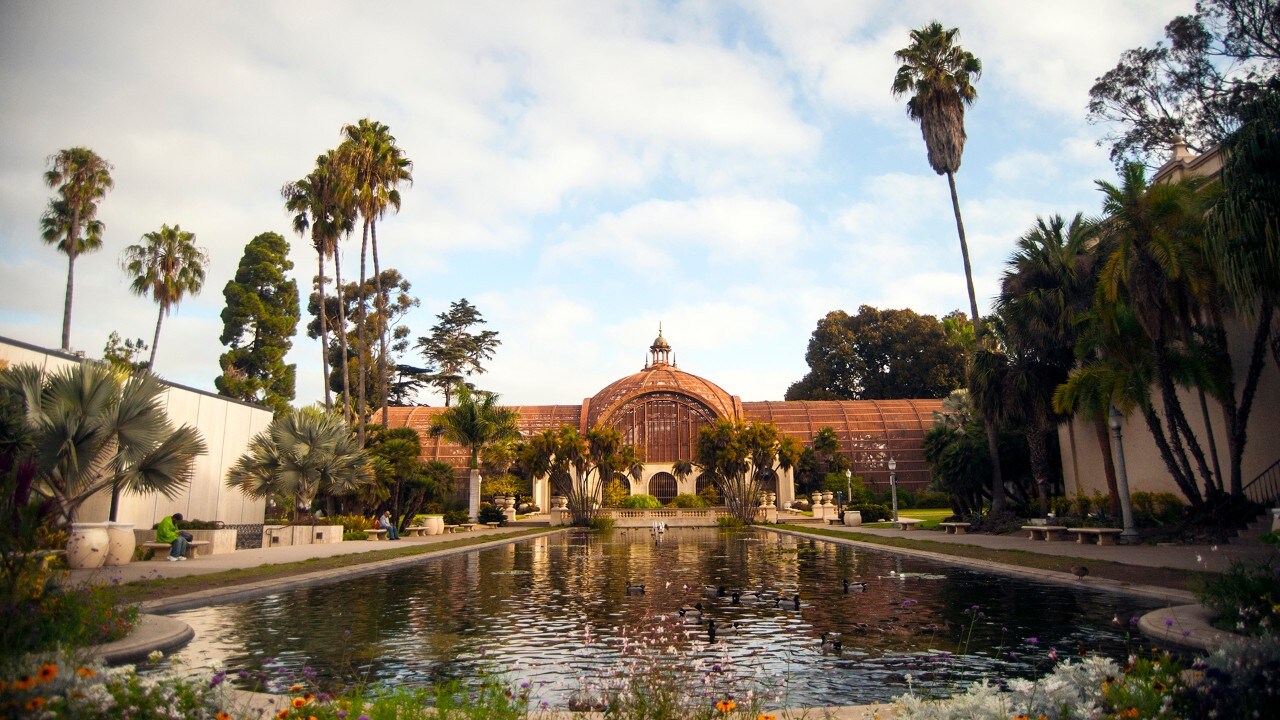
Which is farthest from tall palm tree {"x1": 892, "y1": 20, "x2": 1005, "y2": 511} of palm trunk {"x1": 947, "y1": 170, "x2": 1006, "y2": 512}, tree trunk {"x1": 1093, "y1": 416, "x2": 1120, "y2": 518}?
tree trunk {"x1": 1093, "y1": 416, "x2": 1120, "y2": 518}

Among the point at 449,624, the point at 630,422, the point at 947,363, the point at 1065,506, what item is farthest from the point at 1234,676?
the point at 947,363

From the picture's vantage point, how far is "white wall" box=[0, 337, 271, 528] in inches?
930

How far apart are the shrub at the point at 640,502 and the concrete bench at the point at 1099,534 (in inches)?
1354

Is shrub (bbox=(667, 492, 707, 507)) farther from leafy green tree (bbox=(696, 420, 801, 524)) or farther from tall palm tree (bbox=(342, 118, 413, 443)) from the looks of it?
tall palm tree (bbox=(342, 118, 413, 443))

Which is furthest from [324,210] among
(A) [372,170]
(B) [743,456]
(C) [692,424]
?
(C) [692,424]

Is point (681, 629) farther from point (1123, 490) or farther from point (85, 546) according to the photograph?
point (1123, 490)

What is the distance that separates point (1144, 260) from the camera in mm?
20875

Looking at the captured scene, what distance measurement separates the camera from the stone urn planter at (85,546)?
16953mm

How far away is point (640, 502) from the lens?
56.7 meters

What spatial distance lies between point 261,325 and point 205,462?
30.3 metres

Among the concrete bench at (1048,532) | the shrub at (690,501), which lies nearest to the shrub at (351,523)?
the concrete bench at (1048,532)

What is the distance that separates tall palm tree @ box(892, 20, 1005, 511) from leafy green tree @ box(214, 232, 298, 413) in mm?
43138

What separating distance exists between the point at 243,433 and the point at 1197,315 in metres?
32.2

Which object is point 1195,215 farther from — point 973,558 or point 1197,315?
point 973,558
